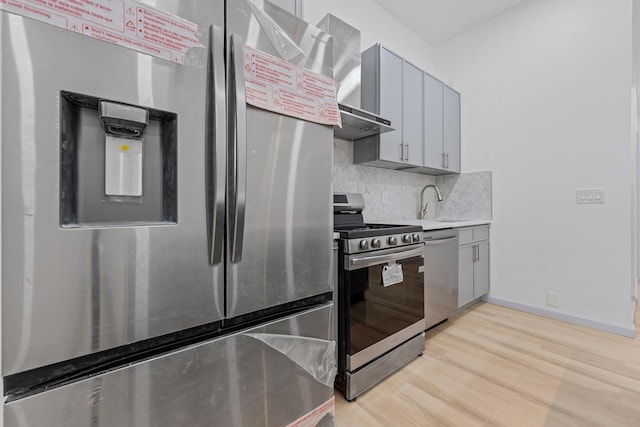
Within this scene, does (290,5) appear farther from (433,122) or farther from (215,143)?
(433,122)

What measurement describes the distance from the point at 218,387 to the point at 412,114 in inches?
99.3

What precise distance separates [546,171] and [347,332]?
253 centimetres

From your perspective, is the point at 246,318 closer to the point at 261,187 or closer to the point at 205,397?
the point at 205,397

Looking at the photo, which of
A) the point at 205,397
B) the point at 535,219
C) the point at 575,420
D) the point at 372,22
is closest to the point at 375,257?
the point at 205,397

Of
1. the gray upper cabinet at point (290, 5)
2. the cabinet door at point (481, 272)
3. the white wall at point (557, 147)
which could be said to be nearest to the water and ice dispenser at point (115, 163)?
the gray upper cabinet at point (290, 5)

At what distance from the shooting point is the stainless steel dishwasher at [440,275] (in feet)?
6.84

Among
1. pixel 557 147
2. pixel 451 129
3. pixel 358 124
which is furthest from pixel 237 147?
pixel 557 147

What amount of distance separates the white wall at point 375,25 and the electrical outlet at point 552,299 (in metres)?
2.80

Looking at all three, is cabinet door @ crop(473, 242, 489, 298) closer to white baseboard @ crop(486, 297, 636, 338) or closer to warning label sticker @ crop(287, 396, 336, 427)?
white baseboard @ crop(486, 297, 636, 338)

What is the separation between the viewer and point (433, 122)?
2766 millimetres

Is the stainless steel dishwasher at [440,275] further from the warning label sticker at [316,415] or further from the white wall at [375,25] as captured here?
the white wall at [375,25]

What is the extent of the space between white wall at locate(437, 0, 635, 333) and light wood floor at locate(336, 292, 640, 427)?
46 centimetres

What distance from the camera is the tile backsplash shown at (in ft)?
7.79

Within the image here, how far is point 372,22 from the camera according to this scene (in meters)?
2.62
